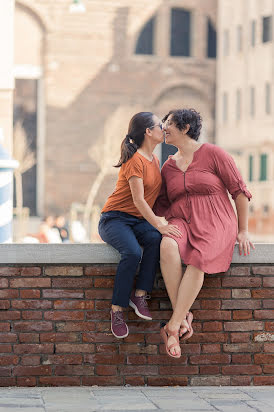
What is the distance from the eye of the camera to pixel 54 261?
573 centimetres

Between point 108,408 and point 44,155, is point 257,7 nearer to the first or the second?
point 44,155

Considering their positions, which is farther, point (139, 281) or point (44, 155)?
point (44, 155)

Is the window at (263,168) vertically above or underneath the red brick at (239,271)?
underneath

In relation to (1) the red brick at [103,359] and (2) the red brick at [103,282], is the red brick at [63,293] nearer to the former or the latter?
(2) the red brick at [103,282]

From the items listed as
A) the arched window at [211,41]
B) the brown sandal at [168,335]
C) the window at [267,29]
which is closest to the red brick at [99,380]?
the brown sandal at [168,335]

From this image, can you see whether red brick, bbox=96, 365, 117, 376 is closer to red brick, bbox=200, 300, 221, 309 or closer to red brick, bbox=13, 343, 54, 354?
red brick, bbox=13, 343, 54, 354

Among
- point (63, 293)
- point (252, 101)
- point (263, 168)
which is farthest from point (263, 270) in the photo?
point (252, 101)

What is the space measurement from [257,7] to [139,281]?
110 ft

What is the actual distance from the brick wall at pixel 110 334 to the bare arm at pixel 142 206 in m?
0.40

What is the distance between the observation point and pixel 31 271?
5.75 metres

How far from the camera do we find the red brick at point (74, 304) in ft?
18.9

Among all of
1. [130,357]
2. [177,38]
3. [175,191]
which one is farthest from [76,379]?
[177,38]

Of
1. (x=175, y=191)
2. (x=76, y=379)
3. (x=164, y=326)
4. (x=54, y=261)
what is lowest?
(x=76, y=379)

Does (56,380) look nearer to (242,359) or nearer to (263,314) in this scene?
(242,359)
